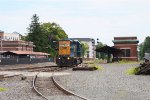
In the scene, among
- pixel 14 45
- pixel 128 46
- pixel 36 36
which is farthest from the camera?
pixel 36 36

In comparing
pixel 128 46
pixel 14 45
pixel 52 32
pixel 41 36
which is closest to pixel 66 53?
pixel 128 46

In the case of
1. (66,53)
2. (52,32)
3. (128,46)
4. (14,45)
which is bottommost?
(66,53)

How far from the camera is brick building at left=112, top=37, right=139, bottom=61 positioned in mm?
87113

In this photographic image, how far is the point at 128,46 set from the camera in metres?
89.2

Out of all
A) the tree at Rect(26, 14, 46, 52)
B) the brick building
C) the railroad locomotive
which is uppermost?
the tree at Rect(26, 14, 46, 52)

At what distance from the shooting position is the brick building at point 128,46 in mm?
87113

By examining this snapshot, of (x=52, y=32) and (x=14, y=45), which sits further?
(x=52, y=32)

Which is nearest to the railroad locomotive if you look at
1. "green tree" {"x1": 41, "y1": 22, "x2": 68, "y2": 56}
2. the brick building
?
the brick building

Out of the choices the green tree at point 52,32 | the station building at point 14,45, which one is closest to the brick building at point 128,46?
the station building at point 14,45

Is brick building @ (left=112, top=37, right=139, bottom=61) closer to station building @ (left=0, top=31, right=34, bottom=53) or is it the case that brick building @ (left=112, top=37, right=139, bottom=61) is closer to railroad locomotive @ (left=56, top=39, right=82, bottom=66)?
railroad locomotive @ (left=56, top=39, right=82, bottom=66)

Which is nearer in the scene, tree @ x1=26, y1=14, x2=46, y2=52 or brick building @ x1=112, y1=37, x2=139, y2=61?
brick building @ x1=112, y1=37, x2=139, y2=61

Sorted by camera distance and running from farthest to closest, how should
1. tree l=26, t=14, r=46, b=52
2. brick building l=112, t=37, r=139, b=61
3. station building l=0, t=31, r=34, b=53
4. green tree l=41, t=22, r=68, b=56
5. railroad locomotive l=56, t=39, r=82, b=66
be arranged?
green tree l=41, t=22, r=68, b=56, tree l=26, t=14, r=46, b=52, station building l=0, t=31, r=34, b=53, brick building l=112, t=37, r=139, b=61, railroad locomotive l=56, t=39, r=82, b=66

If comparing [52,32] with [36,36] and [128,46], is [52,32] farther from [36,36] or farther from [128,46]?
[128,46]

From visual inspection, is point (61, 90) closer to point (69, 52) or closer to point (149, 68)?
point (149, 68)
